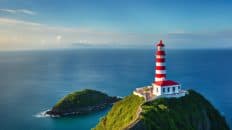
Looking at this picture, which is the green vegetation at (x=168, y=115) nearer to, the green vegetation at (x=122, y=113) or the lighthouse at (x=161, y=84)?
the green vegetation at (x=122, y=113)

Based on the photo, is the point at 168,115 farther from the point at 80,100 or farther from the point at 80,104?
the point at 80,100

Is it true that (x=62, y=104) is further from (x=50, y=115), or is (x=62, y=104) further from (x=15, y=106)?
(x=15, y=106)

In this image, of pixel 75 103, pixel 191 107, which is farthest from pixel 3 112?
pixel 191 107

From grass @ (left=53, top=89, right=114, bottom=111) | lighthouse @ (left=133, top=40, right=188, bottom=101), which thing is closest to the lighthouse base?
lighthouse @ (left=133, top=40, right=188, bottom=101)

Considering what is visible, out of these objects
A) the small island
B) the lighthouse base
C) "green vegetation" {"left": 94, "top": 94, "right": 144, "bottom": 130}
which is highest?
the lighthouse base

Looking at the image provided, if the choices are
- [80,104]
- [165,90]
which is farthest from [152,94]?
[80,104]

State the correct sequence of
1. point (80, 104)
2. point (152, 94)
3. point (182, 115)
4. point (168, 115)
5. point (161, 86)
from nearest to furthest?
1. point (168, 115)
2. point (182, 115)
3. point (161, 86)
4. point (152, 94)
5. point (80, 104)

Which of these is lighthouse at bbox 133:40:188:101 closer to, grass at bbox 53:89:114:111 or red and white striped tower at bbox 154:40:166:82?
red and white striped tower at bbox 154:40:166:82

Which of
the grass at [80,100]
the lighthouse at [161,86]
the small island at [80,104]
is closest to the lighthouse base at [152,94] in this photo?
the lighthouse at [161,86]
